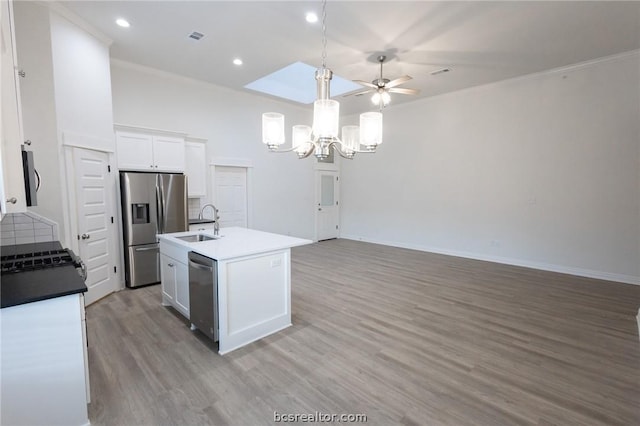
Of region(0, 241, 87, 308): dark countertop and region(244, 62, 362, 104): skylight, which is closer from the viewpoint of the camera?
region(0, 241, 87, 308): dark countertop

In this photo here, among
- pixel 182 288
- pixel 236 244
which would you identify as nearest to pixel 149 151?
pixel 182 288

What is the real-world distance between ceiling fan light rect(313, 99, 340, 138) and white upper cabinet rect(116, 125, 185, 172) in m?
3.38

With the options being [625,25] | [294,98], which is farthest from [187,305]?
[625,25]

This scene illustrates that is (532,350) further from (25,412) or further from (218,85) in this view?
(218,85)

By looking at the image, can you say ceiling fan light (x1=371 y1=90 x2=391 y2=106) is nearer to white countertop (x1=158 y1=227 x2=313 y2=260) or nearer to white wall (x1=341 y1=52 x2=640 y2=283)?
white countertop (x1=158 y1=227 x2=313 y2=260)

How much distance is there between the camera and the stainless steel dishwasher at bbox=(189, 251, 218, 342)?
2.55 m

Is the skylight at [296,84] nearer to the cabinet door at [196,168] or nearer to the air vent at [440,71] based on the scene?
the air vent at [440,71]

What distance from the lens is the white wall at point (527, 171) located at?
4.48 m

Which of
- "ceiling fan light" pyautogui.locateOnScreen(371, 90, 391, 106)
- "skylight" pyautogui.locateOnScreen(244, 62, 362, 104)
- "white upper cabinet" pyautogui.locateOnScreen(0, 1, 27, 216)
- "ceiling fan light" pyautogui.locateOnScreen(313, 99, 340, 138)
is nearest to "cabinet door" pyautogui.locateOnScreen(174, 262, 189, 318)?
"white upper cabinet" pyautogui.locateOnScreen(0, 1, 27, 216)

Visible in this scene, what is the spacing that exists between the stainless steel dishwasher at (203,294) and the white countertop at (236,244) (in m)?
0.08

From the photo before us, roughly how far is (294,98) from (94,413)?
6274 mm

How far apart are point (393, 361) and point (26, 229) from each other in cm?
373

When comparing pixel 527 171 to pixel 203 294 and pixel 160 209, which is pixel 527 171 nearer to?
pixel 203 294

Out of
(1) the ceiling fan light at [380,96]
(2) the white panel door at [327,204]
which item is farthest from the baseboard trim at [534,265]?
(1) the ceiling fan light at [380,96]
